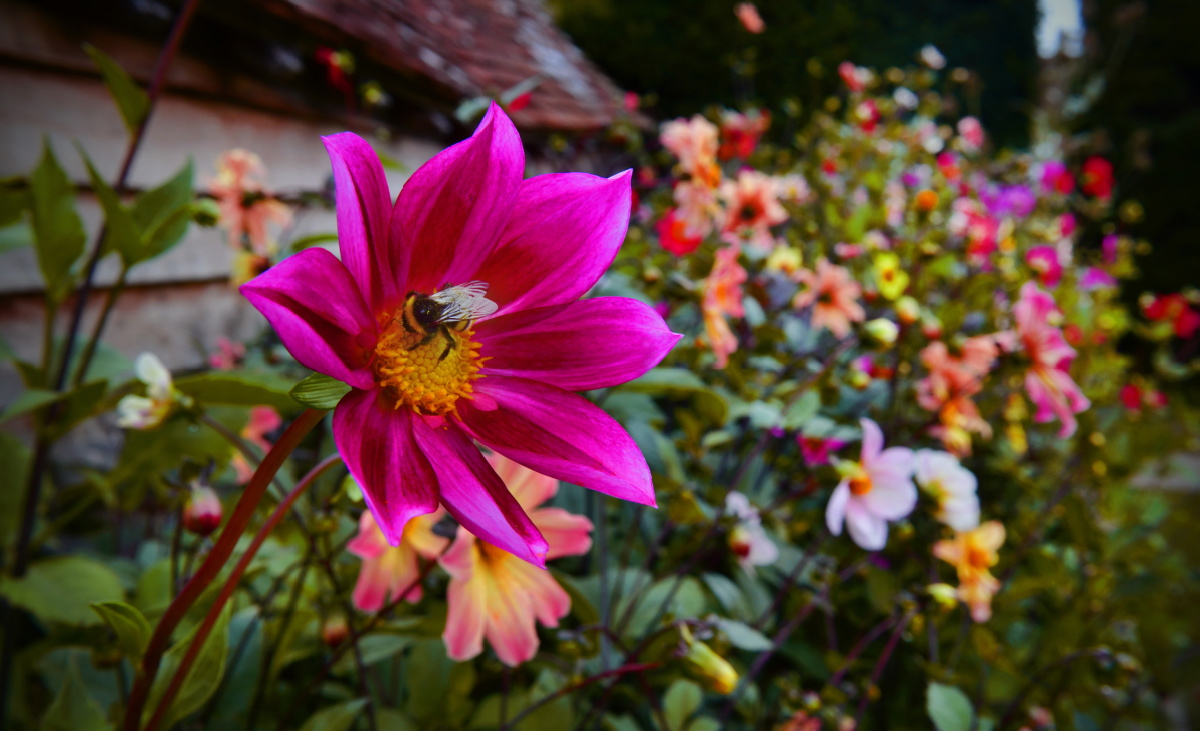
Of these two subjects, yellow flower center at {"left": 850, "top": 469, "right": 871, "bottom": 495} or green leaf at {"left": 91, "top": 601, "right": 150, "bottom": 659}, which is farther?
yellow flower center at {"left": 850, "top": 469, "right": 871, "bottom": 495}

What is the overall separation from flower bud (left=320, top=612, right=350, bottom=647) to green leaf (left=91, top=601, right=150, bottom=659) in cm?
20

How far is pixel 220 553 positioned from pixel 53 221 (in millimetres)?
660

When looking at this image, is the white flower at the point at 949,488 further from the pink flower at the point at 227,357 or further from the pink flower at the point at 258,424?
the pink flower at the point at 227,357

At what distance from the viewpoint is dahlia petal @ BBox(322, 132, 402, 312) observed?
0.93 feet

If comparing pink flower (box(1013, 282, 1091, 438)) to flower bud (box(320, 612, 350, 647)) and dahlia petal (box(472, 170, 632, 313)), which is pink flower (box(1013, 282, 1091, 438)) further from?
flower bud (box(320, 612, 350, 647))

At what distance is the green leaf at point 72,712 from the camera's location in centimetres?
53

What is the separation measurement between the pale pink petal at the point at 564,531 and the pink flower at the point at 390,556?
10 centimetres

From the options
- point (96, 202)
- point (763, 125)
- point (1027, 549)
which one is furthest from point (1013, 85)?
point (96, 202)

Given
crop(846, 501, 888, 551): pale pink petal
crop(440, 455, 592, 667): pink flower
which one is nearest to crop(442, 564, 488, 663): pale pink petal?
crop(440, 455, 592, 667): pink flower

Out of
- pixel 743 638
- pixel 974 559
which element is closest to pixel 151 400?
pixel 743 638

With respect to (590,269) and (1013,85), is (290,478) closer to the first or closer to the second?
(590,269)

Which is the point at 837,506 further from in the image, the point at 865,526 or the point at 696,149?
the point at 696,149

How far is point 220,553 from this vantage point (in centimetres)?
31

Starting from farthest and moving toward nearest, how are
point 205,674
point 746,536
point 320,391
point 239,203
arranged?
point 239,203 → point 746,536 → point 205,674 → point 320,391
